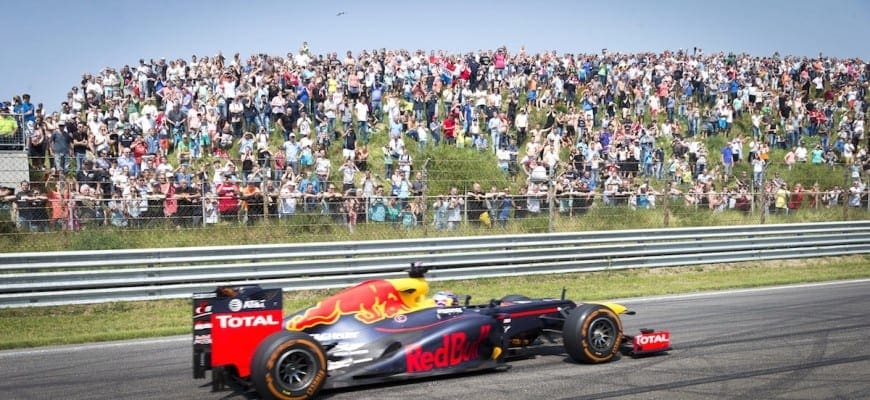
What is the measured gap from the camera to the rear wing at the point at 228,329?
24.6 feet

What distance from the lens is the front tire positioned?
733 cm

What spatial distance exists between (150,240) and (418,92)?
11.2 meters

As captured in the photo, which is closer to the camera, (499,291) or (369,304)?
(369,304)

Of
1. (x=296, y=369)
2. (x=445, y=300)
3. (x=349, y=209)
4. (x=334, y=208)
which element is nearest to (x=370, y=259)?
(x=349, y=209)

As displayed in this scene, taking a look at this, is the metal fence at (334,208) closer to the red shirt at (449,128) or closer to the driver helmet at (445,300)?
the red shirt at (449,128)

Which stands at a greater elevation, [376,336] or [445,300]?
[445,300]

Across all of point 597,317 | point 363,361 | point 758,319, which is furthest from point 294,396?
point 758,319

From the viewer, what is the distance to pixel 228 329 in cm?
754

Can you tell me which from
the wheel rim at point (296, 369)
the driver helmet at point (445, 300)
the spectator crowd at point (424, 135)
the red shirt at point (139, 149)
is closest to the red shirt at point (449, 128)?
the spectator crowd at point (424, 135)

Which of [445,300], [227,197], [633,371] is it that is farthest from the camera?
[227,197]

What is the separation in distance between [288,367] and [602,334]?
136 inches

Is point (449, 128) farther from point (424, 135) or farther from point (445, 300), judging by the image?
point (445, 300)

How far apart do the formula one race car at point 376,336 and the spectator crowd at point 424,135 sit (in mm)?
6522

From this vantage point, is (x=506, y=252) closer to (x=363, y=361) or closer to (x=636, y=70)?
(x=363, y=361)
